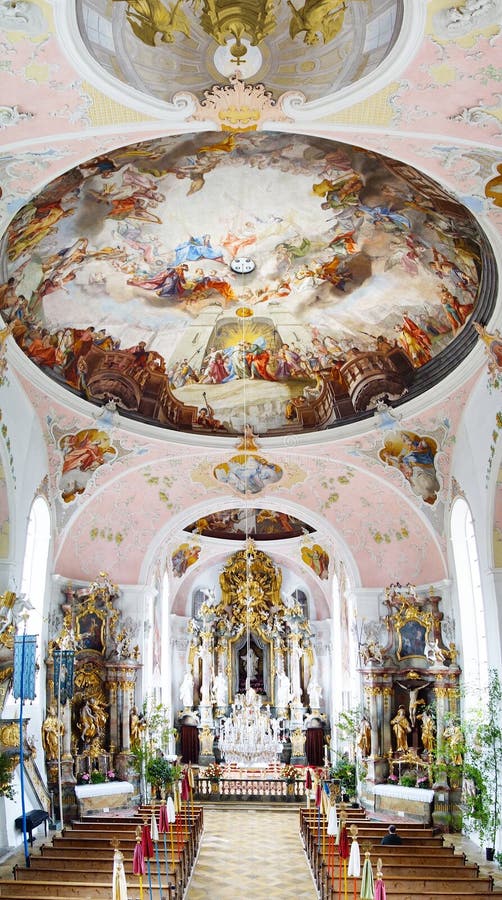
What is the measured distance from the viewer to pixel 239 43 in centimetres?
1054

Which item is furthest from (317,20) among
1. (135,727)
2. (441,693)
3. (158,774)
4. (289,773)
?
(289,773)

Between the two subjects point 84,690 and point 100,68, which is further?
point 84,690

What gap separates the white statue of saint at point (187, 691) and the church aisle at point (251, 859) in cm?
936

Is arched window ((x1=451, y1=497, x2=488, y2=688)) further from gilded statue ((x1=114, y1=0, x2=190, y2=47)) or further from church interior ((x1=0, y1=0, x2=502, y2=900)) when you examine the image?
gilded statue ((x1=114, y1=0, x2=190, y2=47))

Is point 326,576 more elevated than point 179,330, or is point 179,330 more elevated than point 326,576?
point 179,330

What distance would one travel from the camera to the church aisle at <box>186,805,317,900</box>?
1513 centimetres

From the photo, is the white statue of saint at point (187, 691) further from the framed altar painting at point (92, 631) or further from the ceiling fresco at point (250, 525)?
the framed altar painting at point (92, 631)

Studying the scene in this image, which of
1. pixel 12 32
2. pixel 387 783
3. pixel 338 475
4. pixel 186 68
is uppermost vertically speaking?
pixel 186 68

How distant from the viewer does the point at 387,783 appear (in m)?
23.8

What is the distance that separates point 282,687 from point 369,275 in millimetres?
22950

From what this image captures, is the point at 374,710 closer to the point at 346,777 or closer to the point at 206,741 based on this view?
the point at 346,777

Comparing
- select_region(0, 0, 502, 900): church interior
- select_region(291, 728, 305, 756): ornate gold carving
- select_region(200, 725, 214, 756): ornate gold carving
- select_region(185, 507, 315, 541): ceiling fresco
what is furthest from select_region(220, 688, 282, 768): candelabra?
select_region(185, 507, 315, 541): ceiling fresco

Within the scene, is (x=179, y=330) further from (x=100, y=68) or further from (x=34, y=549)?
(x=100, y=68)

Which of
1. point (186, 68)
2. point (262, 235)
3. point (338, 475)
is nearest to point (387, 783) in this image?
point (338, 475)
